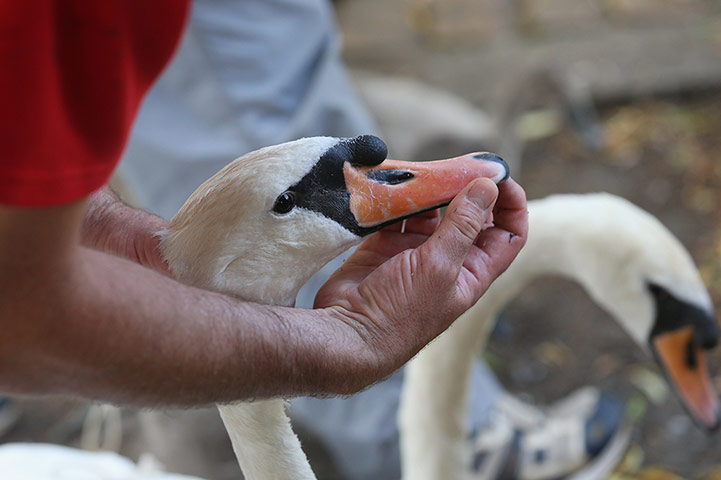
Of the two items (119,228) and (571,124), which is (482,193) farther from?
(571,124)

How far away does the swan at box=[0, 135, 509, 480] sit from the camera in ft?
3.27

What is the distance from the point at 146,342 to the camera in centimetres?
81

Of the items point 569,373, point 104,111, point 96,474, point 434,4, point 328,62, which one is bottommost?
point 569,373

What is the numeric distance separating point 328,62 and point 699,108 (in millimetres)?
2802

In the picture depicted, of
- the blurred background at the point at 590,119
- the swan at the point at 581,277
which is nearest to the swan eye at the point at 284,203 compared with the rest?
the swan at the point at 581,277

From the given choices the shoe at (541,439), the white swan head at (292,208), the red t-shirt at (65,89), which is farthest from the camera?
the shoe at (541,439)

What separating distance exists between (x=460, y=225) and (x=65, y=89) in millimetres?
537

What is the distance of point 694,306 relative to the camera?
194 cm

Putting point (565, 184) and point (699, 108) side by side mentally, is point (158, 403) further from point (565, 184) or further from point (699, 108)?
point (699, 108)

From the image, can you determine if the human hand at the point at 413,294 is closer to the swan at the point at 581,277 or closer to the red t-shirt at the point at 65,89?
the red t-shirt at the point at 65,89

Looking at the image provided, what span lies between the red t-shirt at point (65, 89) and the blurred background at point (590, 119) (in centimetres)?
259

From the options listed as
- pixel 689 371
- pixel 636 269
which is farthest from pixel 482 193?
pixel 689 371

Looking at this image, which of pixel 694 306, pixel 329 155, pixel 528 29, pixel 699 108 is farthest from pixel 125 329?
pixel 528 29

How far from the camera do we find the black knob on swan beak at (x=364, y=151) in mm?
1076
